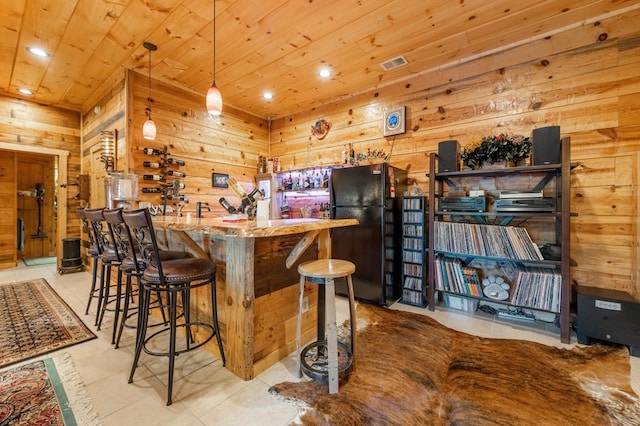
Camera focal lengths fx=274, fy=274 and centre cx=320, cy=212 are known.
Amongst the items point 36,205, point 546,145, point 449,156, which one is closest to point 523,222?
point 546,145

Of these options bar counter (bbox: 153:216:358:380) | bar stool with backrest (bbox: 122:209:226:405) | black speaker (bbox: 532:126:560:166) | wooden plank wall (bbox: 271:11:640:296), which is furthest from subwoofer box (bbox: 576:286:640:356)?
bar stool with backrest (bbox: 122:209:226:405)

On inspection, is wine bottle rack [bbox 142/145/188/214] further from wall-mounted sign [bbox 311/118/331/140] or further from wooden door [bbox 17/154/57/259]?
wooden door [bbox 17/154/57/259]

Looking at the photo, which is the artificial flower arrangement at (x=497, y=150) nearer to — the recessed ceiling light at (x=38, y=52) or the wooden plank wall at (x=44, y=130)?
the recessed ceiling light at (x=38, y=52)

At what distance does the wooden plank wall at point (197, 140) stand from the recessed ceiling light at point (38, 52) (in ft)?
2.82

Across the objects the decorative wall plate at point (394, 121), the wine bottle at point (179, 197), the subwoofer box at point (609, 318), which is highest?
the decorative wall plate at point (394, 121)

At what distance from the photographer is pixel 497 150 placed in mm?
2762

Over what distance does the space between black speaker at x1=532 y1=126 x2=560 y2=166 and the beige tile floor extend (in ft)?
5.17

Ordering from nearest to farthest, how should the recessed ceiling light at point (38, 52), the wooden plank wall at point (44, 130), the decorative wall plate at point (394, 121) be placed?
the recessed ceiling light at point (38, 52) < the decorative wall plate at point (394, 121) < the wooden plank wall at point (44, 130)

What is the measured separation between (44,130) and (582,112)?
23.9 feet

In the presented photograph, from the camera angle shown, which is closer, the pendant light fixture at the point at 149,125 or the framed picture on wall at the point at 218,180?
the pendant light fixture at the point at 149,125

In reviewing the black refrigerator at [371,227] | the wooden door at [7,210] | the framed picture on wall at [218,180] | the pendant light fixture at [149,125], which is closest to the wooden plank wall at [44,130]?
the wooden door at [7,210]

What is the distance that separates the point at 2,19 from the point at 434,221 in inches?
183

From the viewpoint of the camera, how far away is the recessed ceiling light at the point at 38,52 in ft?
9.96

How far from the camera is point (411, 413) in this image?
1.50 meters
